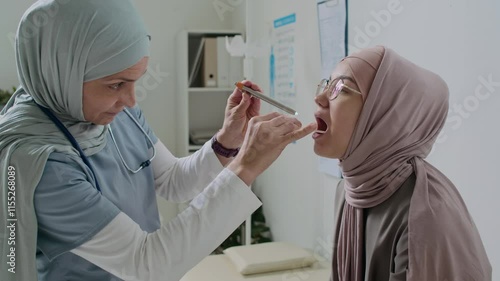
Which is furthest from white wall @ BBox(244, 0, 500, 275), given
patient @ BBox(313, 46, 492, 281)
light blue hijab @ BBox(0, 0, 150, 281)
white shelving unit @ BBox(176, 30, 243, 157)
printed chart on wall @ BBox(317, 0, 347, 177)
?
white shelving unit @ BBox(176, 30, 243, 157)

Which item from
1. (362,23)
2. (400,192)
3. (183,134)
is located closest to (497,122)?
(400,192)

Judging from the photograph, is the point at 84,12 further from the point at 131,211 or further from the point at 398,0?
the point at 398,0

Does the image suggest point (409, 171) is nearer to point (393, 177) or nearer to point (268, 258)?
point (393, 177)

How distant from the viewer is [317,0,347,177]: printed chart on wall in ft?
6.25

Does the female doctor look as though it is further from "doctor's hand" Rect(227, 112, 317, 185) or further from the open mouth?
the open mouth

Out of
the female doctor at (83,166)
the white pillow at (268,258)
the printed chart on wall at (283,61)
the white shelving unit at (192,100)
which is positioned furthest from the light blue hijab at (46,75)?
the white shelving unit at (192,100)

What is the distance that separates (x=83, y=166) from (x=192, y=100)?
2362 millimetres

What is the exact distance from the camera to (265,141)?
1074 millimetres

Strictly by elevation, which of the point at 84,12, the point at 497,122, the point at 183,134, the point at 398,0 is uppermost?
the point at 398,0

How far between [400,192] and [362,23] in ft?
3.03

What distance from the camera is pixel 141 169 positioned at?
53.8 inches

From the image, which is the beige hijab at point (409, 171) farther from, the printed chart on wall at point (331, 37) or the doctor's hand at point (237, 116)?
the printed chart on wall at point (331, 37)

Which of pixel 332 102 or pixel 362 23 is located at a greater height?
pixel 362 23

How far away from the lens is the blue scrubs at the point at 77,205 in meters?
1.04
